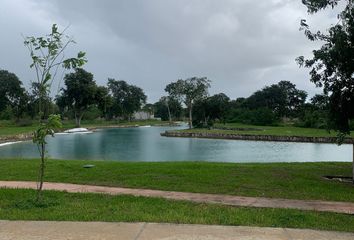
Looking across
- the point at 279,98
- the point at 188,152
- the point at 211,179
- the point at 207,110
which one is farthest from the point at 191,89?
the point at 211,179

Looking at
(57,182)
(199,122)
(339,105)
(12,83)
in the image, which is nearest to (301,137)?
(199,122)

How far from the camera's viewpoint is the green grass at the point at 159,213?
7094mm

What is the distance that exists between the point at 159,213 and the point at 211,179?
5395 millimetres

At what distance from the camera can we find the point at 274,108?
122875 millimetres

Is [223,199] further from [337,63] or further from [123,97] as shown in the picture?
[123,97]

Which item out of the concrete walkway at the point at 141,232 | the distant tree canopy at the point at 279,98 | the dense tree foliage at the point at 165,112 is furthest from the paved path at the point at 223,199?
the dense tree foliage at the point at 165,112

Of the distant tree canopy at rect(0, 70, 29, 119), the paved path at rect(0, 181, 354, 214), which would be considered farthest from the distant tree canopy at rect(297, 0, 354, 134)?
the distant tree canopy at rect(0, 70, 29, 119)

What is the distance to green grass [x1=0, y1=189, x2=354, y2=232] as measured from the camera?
7.09 meters

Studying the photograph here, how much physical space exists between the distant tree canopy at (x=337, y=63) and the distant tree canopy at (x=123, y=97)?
126226 millimetres

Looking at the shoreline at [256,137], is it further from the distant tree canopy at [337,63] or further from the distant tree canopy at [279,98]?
the distant tree canopy at [279,98]

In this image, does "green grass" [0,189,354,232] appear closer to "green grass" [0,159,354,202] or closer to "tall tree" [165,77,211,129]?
"green grass" [0,159,354,202]

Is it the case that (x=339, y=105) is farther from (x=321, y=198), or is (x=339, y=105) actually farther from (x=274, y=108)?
(x=274, y=108)

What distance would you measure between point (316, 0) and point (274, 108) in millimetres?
113497

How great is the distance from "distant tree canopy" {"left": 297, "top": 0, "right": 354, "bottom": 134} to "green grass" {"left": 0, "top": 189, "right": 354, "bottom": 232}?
5609 mm
